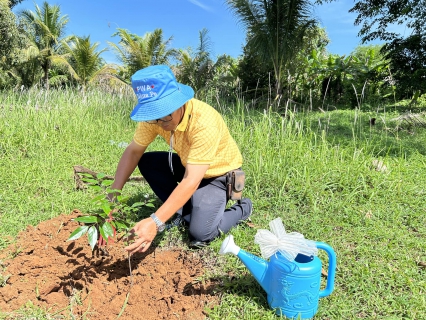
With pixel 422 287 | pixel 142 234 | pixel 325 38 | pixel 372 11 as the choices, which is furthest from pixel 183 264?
pixel 325 38

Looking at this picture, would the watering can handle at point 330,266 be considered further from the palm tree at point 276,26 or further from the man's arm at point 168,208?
the palm tree at point 276,26

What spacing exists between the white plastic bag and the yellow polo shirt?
58cm

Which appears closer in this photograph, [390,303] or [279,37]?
[390,303]

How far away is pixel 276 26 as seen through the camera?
32.5 ft

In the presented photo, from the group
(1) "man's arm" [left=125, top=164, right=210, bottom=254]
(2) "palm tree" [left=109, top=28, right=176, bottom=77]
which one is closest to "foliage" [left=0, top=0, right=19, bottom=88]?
(2) "palm tree" [left=109, top=28, right=176, bottom=77]

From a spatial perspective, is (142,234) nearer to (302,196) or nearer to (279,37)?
(302,196)

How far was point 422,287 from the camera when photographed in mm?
1754

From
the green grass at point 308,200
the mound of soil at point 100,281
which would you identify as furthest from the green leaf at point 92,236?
the green grass at point 308,200

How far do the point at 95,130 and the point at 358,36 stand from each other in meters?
9.52

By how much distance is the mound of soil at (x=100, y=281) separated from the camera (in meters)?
1.62

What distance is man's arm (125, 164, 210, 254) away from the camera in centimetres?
153

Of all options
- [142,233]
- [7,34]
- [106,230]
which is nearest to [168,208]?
[142,233]

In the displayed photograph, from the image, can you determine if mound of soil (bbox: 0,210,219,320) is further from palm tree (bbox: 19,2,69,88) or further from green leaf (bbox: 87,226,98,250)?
palm tree (bbox: 19,2,69,88)

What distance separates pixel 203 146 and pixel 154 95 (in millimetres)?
393
